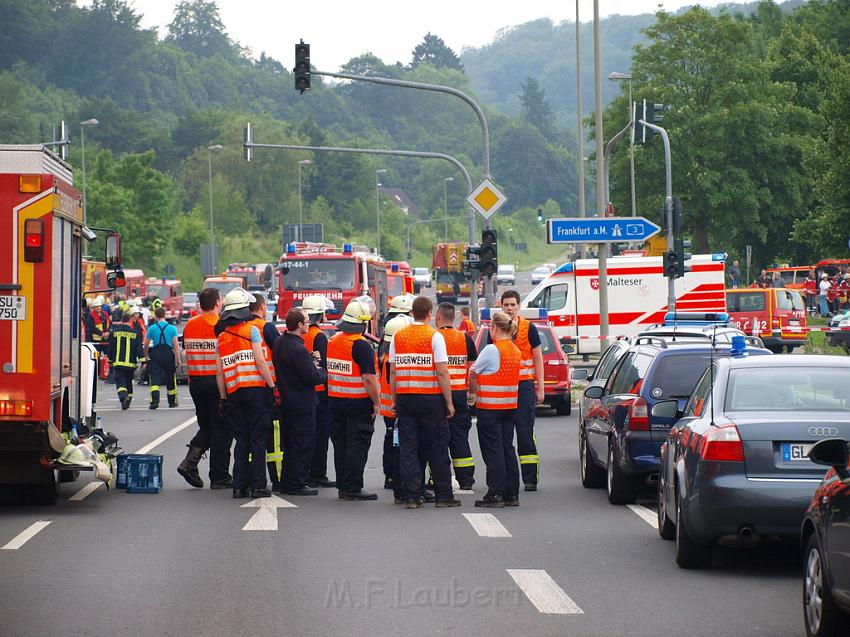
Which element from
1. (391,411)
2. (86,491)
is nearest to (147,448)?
(86,491)

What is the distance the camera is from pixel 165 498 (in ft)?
48.8

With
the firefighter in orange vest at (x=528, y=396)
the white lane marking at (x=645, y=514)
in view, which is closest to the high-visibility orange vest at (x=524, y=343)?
the firefighter in orange vest at (x=528, y=396)

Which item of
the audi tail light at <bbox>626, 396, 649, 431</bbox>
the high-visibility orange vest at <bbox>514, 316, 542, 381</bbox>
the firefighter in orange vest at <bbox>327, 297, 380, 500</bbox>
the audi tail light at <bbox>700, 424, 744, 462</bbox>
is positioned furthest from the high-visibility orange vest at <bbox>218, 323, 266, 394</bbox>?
the audi tail light at <bbox>700, 424, 744, 462</bbox>

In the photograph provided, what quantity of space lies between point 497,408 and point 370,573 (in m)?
3.99

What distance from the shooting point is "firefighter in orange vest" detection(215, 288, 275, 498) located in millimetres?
14688

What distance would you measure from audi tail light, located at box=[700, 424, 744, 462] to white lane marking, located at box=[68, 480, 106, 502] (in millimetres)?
6899

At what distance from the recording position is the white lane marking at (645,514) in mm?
12995

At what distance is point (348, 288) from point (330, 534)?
27.6 m

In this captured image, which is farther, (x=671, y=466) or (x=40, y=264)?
(x=40, y=264)

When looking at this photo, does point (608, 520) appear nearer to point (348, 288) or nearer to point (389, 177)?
point (348, 288)

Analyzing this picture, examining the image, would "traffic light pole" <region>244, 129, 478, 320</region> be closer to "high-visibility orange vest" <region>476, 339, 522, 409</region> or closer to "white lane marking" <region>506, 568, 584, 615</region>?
"high-visibility orange vest" <region>476, 339, 522, 409</region>

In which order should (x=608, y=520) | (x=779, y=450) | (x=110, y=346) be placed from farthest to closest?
(x=110, y=346)
(x=608, y=520)
(x=779, y=450)

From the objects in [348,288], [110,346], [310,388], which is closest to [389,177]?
[348,288]

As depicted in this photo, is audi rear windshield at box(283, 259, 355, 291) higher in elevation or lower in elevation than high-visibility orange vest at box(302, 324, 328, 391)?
higher
